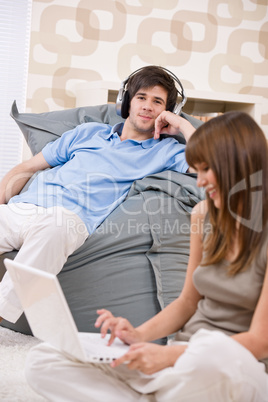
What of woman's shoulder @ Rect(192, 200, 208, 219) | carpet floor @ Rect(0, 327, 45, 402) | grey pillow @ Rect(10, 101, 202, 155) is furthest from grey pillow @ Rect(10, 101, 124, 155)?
woman's shoulder @ Rect(192, 200, 208, 219)

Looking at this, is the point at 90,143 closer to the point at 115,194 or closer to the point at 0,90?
the point at 115,194

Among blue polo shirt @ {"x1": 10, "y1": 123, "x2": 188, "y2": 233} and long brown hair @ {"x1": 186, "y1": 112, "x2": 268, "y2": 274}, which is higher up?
long brown hair @ {"x1": 186, "y1": 112, "x2": 268, "y2": 274}

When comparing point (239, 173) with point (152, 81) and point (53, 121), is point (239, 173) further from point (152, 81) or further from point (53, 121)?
point (53, 121)

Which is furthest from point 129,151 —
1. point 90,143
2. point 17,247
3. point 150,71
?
point 17,247

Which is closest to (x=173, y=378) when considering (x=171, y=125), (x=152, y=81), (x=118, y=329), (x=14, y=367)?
(x=118, y=329)

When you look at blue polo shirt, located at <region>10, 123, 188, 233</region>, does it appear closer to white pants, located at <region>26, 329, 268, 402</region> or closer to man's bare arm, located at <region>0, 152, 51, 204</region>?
man's bare arm, located at <region>0, 152, 51, 204</region>

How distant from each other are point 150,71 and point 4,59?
1.45 metres

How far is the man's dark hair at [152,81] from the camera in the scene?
2.18m

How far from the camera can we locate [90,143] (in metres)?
2.22

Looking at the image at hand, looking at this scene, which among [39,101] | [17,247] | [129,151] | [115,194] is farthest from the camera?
[39,101]

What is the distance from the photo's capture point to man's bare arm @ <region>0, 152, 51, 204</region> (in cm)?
220

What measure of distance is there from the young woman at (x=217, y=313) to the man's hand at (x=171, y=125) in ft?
3.56

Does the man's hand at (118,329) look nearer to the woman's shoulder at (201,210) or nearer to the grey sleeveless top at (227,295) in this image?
the grey sleeveless top at (227,295)

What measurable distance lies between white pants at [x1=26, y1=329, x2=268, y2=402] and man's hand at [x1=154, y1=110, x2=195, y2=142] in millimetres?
1233
